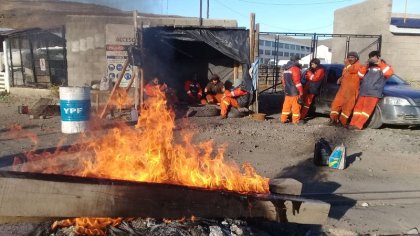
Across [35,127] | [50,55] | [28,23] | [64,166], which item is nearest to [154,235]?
[64,166]

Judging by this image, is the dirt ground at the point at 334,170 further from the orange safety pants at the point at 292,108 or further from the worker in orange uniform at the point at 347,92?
the worker in orange uniform at the point at 347,92

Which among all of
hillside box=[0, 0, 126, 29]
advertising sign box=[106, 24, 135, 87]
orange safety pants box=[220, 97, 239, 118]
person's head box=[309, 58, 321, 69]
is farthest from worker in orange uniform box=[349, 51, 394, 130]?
advertising sign box=[106, 24, 135, 87]

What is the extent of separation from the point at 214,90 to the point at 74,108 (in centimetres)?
642

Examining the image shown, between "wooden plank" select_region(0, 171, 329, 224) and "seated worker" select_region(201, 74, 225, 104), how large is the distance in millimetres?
10347

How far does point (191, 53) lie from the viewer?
14648 millimetres

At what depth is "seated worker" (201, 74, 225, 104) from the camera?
45.9 ft

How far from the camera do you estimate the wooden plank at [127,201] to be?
9.54ft

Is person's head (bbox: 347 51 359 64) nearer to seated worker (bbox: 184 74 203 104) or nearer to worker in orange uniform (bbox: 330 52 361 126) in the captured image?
worker in orange uniform (bbox: 330 52 361 126)

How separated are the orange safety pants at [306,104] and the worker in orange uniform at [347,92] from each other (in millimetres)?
930

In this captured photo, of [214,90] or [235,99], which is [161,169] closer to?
[235,99]

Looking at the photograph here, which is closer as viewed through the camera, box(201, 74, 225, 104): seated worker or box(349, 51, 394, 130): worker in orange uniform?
box(349, 51, 394, 130): worker in orange uniform

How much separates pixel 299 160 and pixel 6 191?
5.44m

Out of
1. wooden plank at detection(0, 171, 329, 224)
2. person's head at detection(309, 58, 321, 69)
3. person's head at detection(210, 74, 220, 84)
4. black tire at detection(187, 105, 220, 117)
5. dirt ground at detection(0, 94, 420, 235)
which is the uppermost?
person's head at detection(309, 58, 321, 69)

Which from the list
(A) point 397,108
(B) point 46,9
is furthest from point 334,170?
(B) point 46,9
